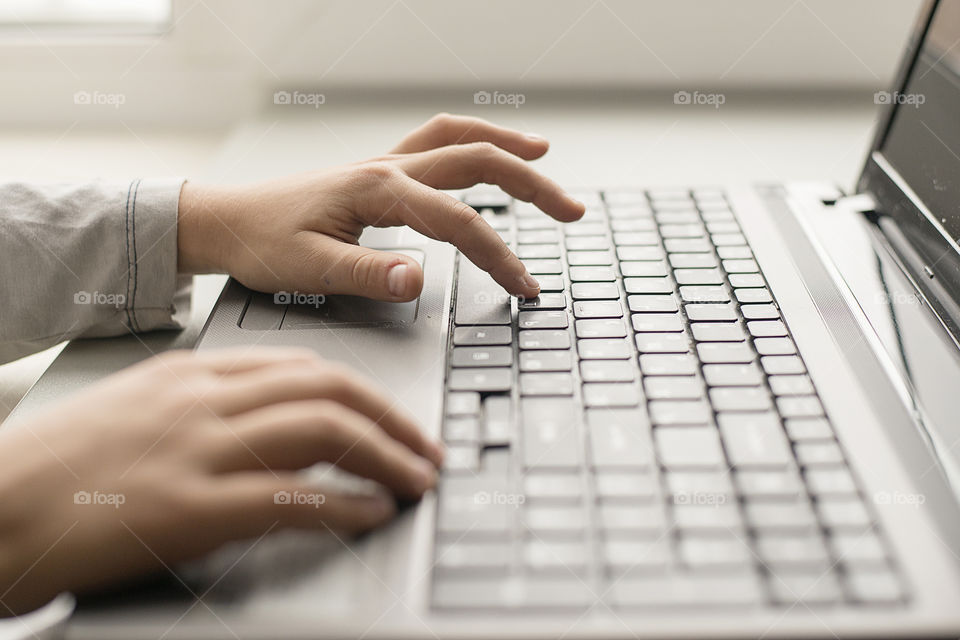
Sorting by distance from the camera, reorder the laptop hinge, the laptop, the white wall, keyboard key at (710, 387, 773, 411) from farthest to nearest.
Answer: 1. the white wall
2. the laptop hinge
3. keyboard key at (710, 387, 773, 411)
4. the laptop

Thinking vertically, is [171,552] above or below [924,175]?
below

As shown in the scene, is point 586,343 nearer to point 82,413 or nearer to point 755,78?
point 82,413

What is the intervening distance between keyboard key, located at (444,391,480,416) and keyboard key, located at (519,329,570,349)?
6cm

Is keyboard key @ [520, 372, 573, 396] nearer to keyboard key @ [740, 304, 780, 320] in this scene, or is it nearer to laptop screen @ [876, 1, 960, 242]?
keyboard key @ [740, 304, 780, 320]

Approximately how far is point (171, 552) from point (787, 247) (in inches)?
20.3

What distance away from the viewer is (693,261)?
2.00 feet

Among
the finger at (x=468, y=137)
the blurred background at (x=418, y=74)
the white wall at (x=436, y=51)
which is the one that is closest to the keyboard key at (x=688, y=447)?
the finger at (x=468, y=137)

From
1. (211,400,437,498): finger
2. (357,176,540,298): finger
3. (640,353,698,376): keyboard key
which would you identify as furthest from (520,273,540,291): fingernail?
(211,400,437,498): finger

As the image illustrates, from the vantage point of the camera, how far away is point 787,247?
0.64 meters

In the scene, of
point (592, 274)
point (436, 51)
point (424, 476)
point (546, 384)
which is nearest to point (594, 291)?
point (592, 274)

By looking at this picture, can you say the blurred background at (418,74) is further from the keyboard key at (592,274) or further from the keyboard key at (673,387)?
the keyboard key at (673,387)

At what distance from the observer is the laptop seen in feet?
1.14

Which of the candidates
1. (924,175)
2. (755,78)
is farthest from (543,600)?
(755,78)

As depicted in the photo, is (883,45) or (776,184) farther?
Result: (883,45)
